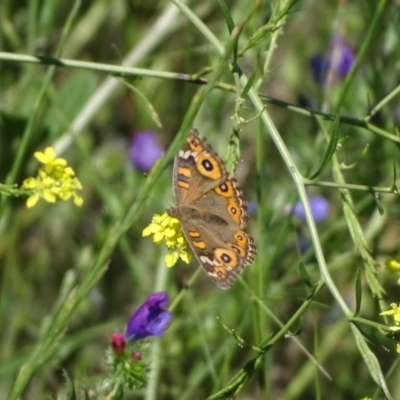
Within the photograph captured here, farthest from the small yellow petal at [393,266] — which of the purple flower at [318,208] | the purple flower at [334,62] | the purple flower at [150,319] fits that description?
the purple flower at [318,208]

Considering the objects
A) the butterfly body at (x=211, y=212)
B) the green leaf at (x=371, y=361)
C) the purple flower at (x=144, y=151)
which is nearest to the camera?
the green leaf at (x=371, y=361)

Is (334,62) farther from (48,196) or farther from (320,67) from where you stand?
(48,196)

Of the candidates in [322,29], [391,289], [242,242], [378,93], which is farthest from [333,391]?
[242,242]

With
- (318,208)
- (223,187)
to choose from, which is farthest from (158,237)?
(318,208)

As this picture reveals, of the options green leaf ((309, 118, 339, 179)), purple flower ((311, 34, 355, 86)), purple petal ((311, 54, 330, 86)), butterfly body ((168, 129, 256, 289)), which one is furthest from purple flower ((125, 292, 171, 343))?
purple petal ((311, 54, 330, 86))

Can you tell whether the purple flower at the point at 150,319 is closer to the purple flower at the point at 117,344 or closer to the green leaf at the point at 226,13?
the purple flower at the point at 117,344

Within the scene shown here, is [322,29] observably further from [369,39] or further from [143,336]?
[143,336]

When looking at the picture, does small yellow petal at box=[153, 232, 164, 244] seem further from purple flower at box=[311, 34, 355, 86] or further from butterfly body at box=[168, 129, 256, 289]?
purple flower at box=[311, 34, 355, 86]
